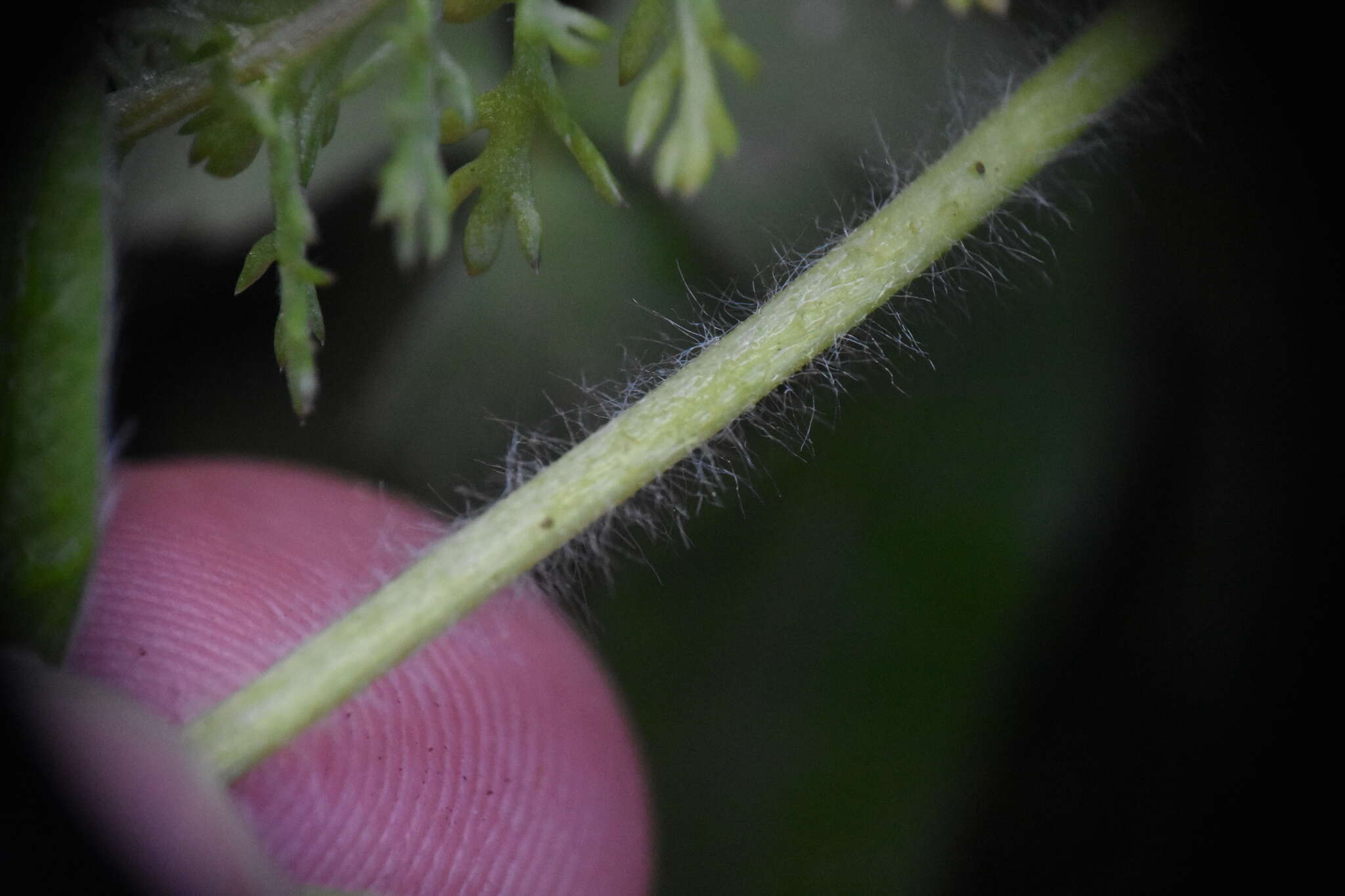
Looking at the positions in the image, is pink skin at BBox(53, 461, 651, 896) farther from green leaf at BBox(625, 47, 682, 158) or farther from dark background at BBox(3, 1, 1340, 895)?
green leaf at BBox(625, 47, 682, 158)

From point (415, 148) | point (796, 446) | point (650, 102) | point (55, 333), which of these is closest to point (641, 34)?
point (650, 102)

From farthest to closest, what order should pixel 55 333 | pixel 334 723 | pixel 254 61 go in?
pixel 334 723
pixel 254 61
pixel 55 333

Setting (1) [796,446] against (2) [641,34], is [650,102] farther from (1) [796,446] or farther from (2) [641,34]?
(1) [796,446]

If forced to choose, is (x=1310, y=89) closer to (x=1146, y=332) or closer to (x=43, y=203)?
(x=1146, y=332)

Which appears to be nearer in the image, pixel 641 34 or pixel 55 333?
pixel 55 333

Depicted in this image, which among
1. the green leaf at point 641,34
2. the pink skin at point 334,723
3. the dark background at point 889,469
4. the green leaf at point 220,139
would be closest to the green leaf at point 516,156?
the green leaf at point 641,34

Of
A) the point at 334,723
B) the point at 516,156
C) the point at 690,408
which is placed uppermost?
the point at 516,156

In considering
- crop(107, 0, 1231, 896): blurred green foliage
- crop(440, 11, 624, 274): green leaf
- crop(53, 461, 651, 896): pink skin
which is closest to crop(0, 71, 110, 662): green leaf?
crop(53, 461, 651, 896): pink skin
